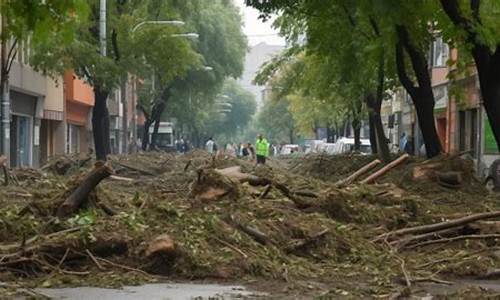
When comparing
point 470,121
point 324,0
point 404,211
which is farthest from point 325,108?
point 404,211

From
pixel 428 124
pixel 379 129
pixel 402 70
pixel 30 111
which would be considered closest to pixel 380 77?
pixel 379 129

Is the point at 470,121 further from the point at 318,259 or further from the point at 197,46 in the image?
the point at 318,259

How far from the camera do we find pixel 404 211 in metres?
14.7

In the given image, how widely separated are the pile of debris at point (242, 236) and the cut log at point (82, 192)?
0.05 feet

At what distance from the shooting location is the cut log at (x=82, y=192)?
11711 mm

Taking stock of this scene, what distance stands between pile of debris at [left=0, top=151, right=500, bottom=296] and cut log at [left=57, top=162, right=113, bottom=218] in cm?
1

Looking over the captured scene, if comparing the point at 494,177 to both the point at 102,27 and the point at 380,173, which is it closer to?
the point at 380,173

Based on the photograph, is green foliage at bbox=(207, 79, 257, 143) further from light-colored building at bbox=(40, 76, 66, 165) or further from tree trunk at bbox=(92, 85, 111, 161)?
tree trunk at bbox=(92, 85, 111, 161)

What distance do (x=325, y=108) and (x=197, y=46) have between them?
9.53m

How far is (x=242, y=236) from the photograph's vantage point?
1138 centimetres

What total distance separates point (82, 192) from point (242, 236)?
215cm

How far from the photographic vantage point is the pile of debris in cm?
1046

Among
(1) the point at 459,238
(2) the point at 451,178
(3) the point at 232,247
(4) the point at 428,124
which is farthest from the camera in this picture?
(4) the point at 428,124

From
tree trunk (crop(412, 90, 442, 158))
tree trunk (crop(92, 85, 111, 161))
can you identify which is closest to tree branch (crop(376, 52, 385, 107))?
tree trunk (crop(412, 90, 442, 158))
